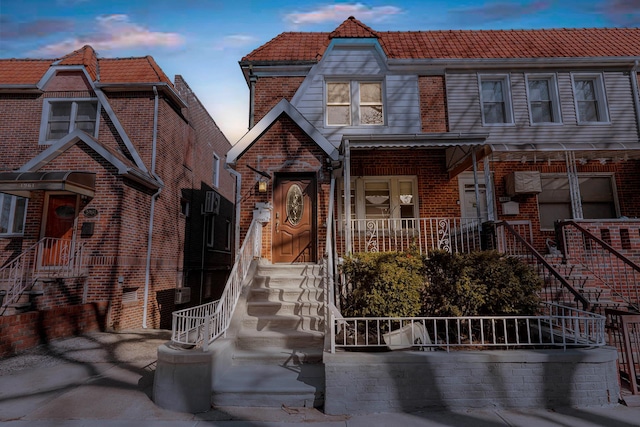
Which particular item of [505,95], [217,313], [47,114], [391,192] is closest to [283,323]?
[217,313]

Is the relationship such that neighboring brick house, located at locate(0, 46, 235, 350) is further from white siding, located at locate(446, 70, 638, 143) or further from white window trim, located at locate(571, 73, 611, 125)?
white window trim, located at locate(571, 73, 611, 125)

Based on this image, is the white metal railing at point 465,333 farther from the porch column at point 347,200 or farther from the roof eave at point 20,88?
the roof eave at point 20,88

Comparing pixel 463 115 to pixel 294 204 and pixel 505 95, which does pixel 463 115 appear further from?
pixel 294 204

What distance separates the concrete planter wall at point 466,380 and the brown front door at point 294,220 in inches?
170

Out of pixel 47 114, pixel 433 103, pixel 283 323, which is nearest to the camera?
pixel 283 323

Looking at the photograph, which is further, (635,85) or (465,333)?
(635,85)

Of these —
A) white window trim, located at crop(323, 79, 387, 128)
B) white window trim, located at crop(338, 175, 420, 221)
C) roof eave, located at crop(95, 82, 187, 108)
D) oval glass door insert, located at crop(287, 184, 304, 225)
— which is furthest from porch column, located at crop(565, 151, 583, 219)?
roof eave, located at crop(95, 82, 187, 108)

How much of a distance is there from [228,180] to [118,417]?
16278mm

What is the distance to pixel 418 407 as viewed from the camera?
409cm

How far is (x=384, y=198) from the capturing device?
404 inches

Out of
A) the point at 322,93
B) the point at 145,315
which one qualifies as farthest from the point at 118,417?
the point at 322,93

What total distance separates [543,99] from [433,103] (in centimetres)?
351

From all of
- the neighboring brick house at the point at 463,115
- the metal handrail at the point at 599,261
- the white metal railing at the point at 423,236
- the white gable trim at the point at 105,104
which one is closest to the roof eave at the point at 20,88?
the white gable trim at the point at 105,104

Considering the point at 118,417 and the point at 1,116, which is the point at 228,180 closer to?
the point at 1,116
